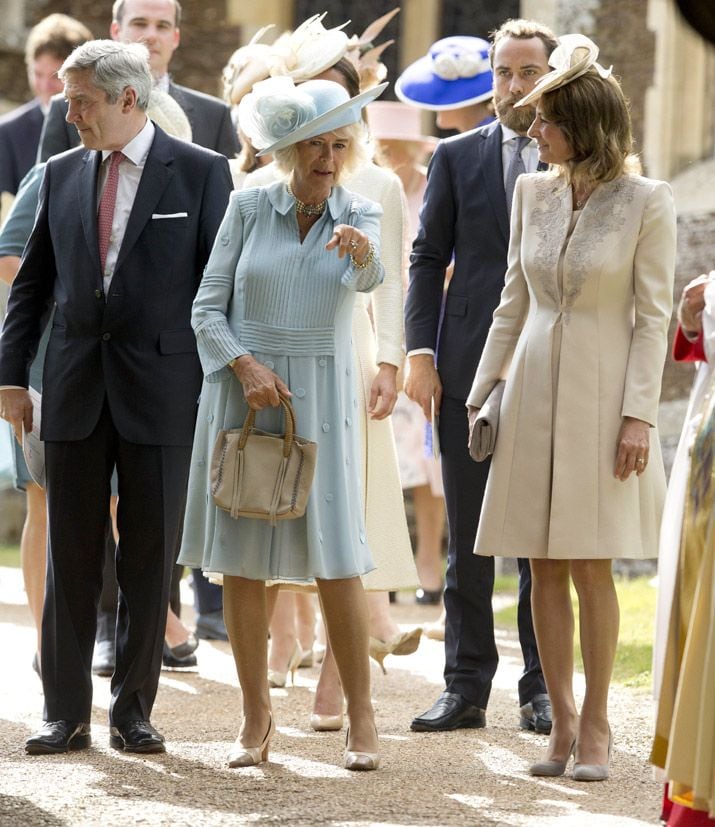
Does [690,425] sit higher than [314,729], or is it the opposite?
[690,425]

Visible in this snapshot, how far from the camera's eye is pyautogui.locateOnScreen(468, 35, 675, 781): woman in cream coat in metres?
4.64

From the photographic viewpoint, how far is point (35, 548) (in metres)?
6.32

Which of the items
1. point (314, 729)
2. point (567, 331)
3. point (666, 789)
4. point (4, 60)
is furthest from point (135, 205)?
point (4, 60)

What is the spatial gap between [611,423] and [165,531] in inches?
54.3

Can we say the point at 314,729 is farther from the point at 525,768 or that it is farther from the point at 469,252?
the point at 469,252

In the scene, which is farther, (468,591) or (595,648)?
(468,591)

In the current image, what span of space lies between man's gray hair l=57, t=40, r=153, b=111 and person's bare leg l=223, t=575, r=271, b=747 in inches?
59.2

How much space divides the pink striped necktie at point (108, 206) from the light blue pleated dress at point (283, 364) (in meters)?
0.43

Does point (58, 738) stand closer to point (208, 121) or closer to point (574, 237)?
point (574, 237)

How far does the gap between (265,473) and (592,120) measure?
4.28 ft

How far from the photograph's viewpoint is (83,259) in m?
5.10

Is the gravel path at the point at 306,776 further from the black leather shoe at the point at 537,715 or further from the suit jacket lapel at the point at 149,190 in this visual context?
the suit jacket lapel at the point at 149,190

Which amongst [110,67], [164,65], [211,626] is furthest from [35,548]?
[164,65]

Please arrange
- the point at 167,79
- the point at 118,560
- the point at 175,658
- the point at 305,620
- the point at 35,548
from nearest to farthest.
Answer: the point at 118,560 < the point at 35,548 < the point at 175,658 < the point at 305,620 < the point at 167,79
